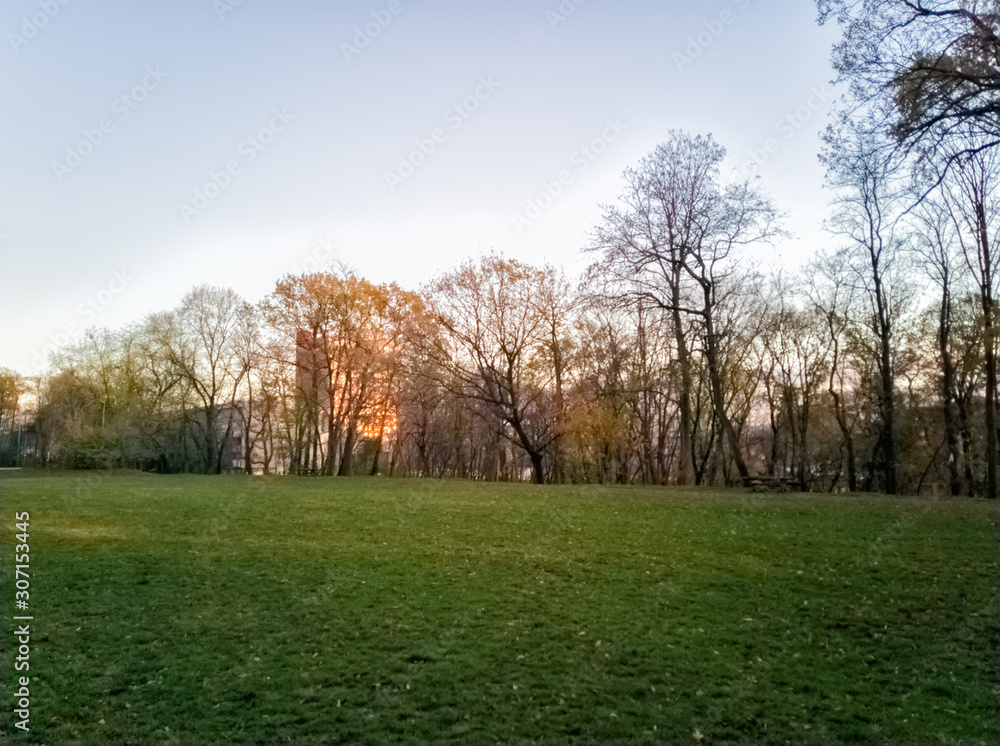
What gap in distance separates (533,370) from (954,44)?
28963 millimetres

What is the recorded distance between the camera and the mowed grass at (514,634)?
5.73 metres

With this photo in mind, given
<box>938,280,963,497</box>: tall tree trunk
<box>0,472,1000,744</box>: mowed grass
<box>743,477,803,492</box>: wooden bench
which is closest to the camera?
<box>0,472,1000,744</box>: mowed grass

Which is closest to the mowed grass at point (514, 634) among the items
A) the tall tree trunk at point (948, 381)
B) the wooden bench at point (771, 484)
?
the wooden bench at point (771, 484)

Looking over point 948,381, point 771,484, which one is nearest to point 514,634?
point 771,484

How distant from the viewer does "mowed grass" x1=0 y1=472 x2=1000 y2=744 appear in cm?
573

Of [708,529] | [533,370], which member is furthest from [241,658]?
[533,370]

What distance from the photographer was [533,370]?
3919 cm

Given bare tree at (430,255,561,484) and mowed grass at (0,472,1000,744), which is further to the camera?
bare tree at (430,255,561,484)

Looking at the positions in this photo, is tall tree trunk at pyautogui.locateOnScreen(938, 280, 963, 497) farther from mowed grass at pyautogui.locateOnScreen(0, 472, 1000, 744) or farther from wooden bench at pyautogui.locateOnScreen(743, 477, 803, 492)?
mowed grass at pyautogui.locateOnScreen(0, 472, 1000, 744)

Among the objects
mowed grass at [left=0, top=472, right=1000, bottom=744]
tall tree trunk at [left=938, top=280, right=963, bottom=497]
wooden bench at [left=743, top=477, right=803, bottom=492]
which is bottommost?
mowed grass at [left=0, top=472, right=1000, bottom=744]

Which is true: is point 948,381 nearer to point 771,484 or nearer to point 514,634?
point 771,484

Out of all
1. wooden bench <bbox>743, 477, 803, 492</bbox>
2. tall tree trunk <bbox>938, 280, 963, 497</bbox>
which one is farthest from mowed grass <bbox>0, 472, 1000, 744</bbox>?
tall tree trunk <bbox>938, 280, 963, 497</bbox>

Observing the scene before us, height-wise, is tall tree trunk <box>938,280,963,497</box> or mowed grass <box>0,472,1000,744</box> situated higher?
tall tree trunk <box>938,280,963,497</box>

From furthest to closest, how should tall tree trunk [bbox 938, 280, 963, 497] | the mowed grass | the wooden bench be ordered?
1. tall tree trunk [bbox 938, 280, 963, 497]
2. the wooden bench
3. the mowed grass
